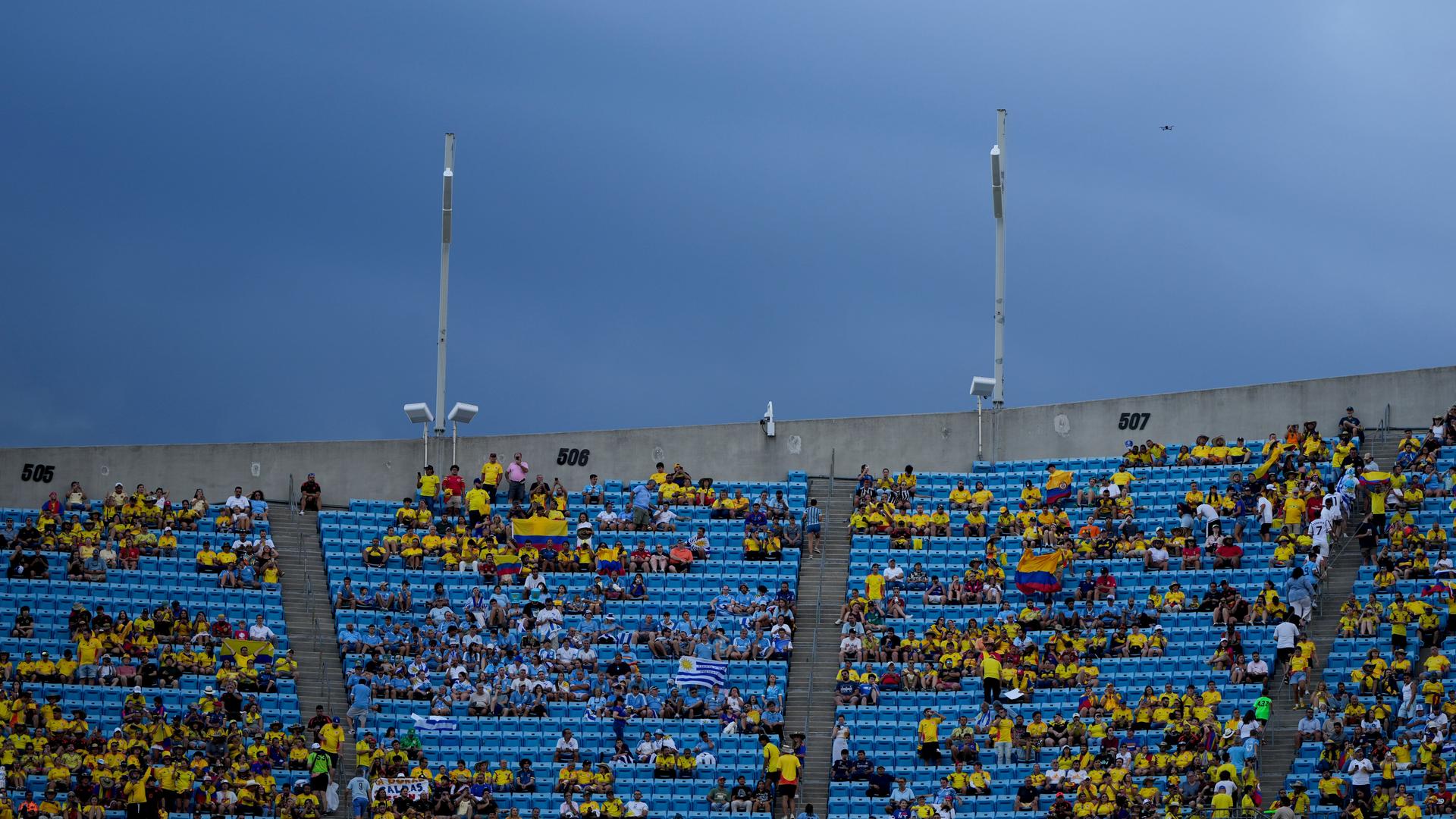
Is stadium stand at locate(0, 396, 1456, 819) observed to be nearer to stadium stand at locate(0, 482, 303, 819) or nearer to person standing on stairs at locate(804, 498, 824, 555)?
stadium stand at locate(0, 482, 303, 819)

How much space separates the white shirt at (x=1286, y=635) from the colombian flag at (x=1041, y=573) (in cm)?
474

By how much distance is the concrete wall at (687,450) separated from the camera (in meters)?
49.6

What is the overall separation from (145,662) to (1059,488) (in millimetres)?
17657

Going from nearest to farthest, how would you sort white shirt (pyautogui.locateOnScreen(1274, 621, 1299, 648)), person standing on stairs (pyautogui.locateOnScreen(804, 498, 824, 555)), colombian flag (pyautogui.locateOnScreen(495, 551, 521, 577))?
white shirt (pyautogui.locateOnScreen(1274, 621, 1299, 648)), colombian flag (pyautogui.locateOnScreen(495, 551, 521, 577)), person standing on stairs (pyautogui.locateOnScreen(804, 498, 824, 555))

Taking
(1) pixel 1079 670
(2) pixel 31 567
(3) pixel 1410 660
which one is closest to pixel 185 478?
(2) pixel 31 567

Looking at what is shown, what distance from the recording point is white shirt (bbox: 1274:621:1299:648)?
40594 millimetres

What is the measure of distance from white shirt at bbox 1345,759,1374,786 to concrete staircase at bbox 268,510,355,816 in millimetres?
16099

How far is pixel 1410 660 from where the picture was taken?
131 ft

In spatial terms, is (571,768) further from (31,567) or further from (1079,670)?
(31,567)

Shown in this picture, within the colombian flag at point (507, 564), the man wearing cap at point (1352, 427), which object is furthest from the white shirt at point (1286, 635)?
the colombian flag at point (507, 564)

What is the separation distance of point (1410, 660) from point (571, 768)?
13961 millimetres

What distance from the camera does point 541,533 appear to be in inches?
1839

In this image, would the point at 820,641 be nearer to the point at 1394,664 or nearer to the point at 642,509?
the point at 642,509

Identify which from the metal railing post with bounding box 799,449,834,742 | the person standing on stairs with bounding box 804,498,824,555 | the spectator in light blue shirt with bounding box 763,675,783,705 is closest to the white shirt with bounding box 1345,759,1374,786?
the metal railing post with bounding box 799,449,834,742
